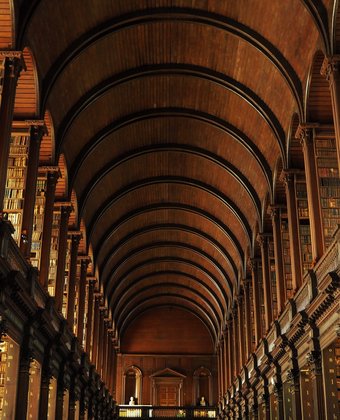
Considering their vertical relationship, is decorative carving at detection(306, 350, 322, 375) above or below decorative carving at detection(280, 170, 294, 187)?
below

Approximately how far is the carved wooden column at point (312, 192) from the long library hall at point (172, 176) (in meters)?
0.05

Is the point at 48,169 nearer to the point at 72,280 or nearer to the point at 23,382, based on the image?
the point at 72,280

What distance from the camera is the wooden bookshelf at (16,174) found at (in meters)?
15.0

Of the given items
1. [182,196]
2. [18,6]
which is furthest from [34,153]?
[182,196]

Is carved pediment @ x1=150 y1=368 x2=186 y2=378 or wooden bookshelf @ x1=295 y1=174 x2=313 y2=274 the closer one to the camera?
wooden bookshelf @ x1=295 y1=174 x2=313 y2=274

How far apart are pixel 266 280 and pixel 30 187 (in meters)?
10.3

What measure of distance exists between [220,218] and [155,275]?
1100cm

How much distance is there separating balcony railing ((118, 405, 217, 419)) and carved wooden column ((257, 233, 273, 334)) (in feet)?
60.9

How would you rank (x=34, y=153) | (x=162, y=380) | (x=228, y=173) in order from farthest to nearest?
(x=162, y=380) < (x=228, y=173) < (x=34, y=153)

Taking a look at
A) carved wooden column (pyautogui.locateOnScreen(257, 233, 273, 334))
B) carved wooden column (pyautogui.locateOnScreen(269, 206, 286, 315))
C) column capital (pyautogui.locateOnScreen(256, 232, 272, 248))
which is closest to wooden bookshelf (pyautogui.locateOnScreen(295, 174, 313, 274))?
carved wooden column (pyautogui.locateOnScreen(269, 206, 286, 315))

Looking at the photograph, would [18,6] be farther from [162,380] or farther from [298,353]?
[162,380]

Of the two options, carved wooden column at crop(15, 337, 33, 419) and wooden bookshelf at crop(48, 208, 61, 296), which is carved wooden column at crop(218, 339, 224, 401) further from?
carved wooden column at crop(15, 337, 33, 419)

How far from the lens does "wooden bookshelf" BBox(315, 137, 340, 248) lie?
1558 centimetres

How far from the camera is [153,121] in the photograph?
2327 centimetres
